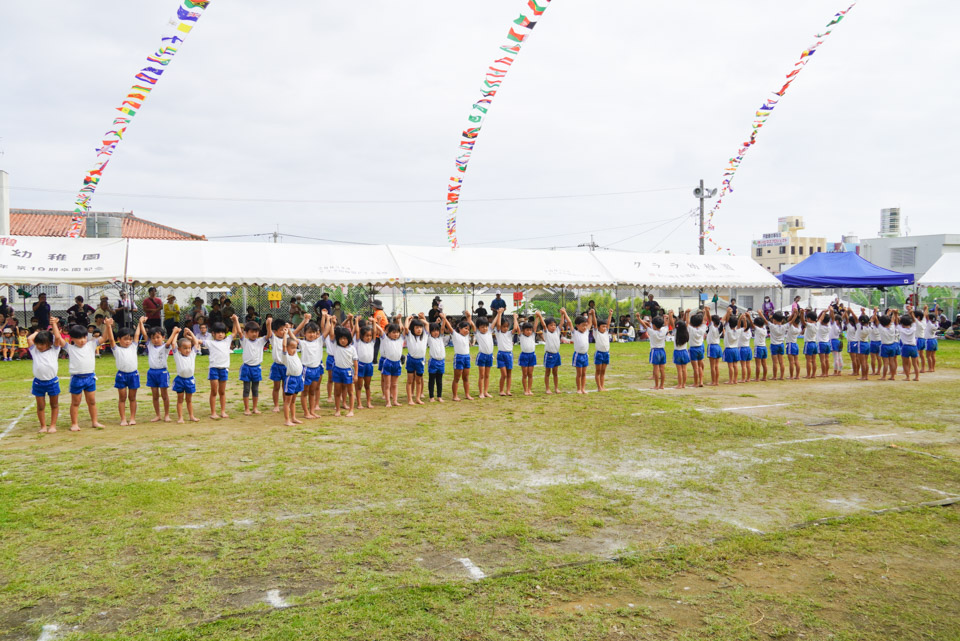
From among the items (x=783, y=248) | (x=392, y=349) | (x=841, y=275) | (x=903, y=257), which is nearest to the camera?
(x=392, y=349)

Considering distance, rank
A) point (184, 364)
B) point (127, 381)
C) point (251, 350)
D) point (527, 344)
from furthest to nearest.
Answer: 1. point (527, 344)
2. point (251, 350)
3. point (184, 364)
4. point (127, 381)

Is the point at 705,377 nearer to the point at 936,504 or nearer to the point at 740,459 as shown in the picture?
the point at 740,459

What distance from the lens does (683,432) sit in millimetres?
8609

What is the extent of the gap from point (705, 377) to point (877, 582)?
10705 mm

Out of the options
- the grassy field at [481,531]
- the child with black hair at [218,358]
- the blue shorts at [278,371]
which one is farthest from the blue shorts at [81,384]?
the blue shorts at [278,371]

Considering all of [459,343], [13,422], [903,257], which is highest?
[903,257]

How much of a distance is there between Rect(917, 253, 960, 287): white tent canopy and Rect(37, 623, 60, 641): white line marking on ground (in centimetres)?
2841

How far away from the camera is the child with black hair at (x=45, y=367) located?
853 cm

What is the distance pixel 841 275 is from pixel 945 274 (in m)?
6.36

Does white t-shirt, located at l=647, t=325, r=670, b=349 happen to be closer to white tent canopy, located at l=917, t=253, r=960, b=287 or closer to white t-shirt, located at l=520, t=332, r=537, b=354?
white t-shirt, located at l=520, t=332, r=537, b=354

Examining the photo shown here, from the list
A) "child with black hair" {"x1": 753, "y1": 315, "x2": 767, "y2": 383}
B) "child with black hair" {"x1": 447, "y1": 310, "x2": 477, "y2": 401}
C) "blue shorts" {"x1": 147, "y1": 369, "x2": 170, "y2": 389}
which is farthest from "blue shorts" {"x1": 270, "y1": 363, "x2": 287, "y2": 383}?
"child with black hair" {"x1": 753, "y1": 315, "x2": 767, "y2": 383}

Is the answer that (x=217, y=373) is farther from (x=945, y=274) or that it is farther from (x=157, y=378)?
(x=945, y=274)

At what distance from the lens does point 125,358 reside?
8992mm

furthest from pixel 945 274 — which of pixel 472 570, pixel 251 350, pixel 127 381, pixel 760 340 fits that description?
pixel 127 381
